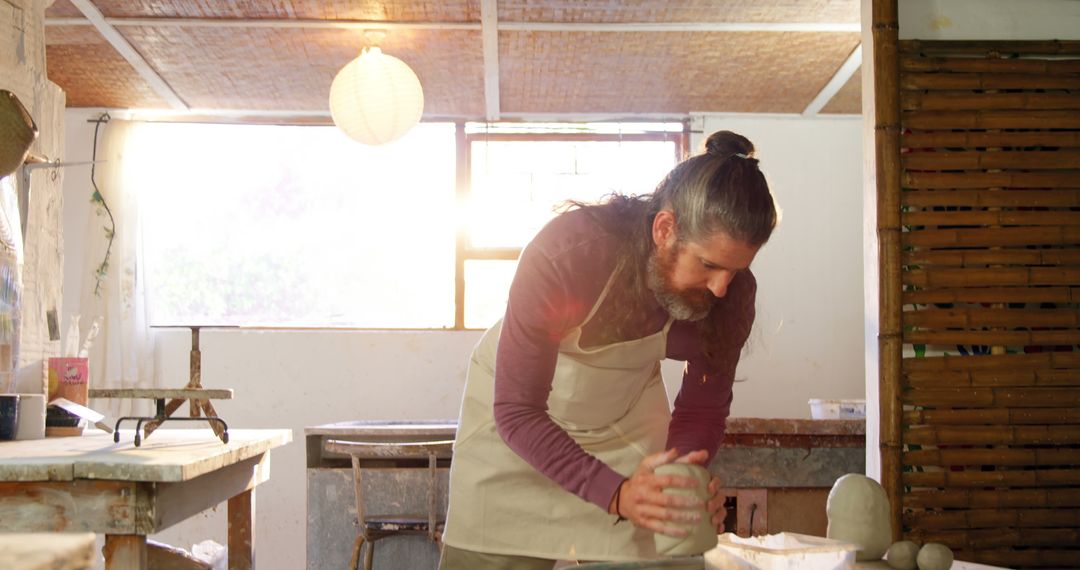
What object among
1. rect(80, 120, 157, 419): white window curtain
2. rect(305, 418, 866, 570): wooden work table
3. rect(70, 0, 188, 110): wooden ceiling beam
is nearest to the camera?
rect(305, 418, 866, 570): wooden work table

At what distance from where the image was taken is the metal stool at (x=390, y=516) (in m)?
3.79

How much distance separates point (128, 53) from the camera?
4480 millimetres

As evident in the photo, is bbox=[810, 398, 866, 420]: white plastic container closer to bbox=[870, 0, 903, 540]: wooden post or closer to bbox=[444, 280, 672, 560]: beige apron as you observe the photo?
bbox=[870, 0, 903, 540]: wooden post

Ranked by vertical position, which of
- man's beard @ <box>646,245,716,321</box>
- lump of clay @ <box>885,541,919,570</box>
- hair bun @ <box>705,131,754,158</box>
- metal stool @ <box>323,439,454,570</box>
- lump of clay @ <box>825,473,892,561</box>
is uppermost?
hair bun @ <box>705,131,754,158</box>

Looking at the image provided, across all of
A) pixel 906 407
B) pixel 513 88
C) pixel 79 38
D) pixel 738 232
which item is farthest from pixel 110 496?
pixel 513 88

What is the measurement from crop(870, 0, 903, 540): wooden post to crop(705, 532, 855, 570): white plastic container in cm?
108

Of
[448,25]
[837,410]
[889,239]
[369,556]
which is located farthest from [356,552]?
[889,239]

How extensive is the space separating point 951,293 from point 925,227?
0.21m

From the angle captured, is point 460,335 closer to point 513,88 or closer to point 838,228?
point 513,88

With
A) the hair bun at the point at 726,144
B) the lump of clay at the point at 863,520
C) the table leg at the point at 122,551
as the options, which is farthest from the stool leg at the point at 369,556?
the hair bun at the point at 726,144

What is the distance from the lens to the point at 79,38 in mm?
4309

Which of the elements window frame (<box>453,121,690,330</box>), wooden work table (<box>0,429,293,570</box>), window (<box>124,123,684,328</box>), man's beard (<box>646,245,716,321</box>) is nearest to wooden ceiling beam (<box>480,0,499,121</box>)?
window frame (<box>453,121,690,330</box>)

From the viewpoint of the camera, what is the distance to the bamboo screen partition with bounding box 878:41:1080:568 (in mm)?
2979

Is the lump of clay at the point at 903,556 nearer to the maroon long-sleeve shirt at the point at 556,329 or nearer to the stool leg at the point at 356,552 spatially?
the maroon long-sleeve shirt at the point at 556,329
